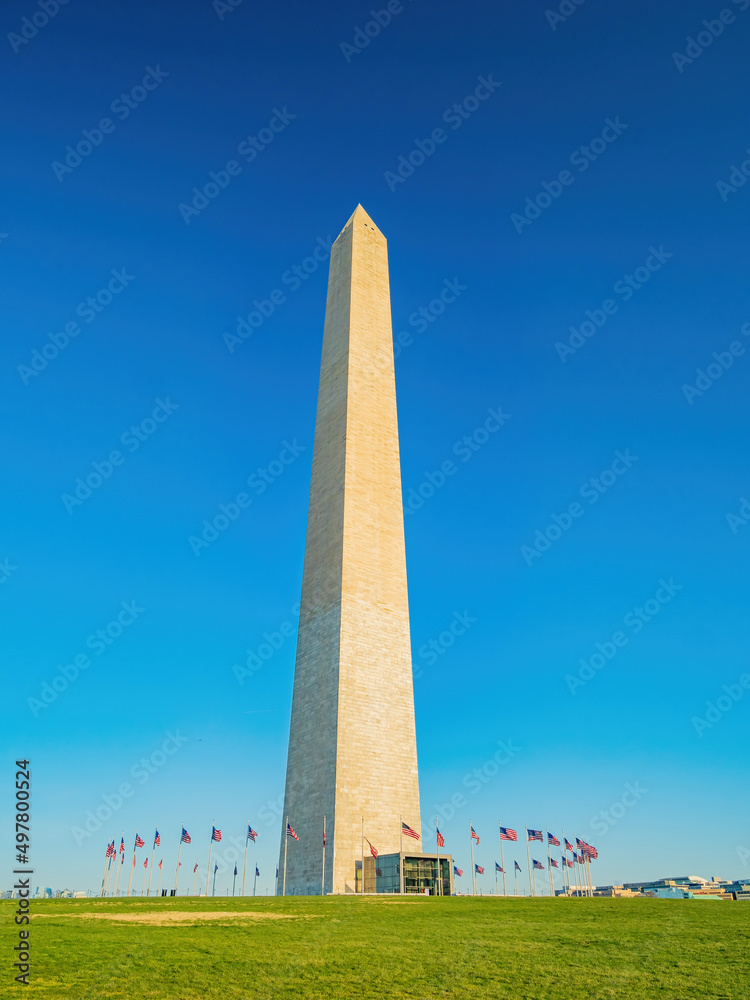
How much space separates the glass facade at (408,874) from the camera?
37.8m

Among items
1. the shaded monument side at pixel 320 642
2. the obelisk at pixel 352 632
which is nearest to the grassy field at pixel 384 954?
the obelisk at pixel 352 632

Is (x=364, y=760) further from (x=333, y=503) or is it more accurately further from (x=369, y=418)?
(x=369, y=418)

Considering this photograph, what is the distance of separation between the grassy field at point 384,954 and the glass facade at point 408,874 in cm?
1361

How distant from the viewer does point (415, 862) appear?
3853 cm

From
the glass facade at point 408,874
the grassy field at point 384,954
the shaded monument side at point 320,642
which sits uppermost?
the shaded monument side at point 320,642

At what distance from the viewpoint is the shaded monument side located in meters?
41.1

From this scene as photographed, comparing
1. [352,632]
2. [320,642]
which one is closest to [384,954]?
[352,632]

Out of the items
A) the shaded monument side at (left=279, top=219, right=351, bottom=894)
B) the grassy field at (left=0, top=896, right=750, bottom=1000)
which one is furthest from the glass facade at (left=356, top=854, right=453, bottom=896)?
the grassy field at (left=0, top=896, right=750, bottom=1000)

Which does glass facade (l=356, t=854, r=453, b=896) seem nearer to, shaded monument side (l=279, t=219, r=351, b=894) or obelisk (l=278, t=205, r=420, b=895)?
obelisk (l=278, t=205, r=420, b=895)

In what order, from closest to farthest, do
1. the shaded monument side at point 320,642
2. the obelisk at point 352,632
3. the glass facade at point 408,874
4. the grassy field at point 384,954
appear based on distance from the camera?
the grassy field at point 384,954
the glass facade at point 408,874
the obelisk at point 352,632
the shaded monument side at point 320,642

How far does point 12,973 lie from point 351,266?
49418 millimetres

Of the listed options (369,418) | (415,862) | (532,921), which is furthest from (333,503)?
(532,921)

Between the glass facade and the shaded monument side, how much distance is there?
2125mm

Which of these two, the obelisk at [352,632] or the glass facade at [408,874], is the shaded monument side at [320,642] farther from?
the glass facade at [408,874]
